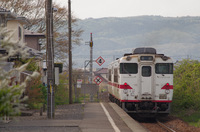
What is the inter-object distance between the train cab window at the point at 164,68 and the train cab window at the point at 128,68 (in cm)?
106

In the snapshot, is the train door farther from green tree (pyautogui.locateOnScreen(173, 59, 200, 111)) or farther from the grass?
green tree (pyautogui.locateOnScreen(173, 59, 200, 111))

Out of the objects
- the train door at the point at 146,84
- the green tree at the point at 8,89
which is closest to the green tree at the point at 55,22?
the train door at the point at 146,84

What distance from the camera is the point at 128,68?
65.0ft

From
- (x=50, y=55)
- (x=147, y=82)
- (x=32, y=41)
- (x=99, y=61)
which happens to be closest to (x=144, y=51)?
(x=147, y=82)

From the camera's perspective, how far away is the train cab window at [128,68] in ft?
64.8

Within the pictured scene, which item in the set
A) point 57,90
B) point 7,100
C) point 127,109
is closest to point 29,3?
point 57,90

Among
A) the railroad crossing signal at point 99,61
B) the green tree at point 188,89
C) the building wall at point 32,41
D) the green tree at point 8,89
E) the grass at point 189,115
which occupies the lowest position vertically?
the grass at point 189,115

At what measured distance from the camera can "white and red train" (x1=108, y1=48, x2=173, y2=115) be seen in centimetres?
1941

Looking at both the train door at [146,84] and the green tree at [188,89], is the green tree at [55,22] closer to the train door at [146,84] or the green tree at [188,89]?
the green tree at [188,89]

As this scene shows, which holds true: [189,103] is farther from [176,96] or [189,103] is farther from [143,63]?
[143,63]

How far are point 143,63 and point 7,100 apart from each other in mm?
15000

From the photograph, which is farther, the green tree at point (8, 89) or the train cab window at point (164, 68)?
the train cab window at point (164, 68)

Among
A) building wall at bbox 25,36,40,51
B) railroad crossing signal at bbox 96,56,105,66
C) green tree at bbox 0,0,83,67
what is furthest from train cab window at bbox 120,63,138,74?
green tree at bbox 0,0,83,67

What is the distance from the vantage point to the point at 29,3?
144 feet
